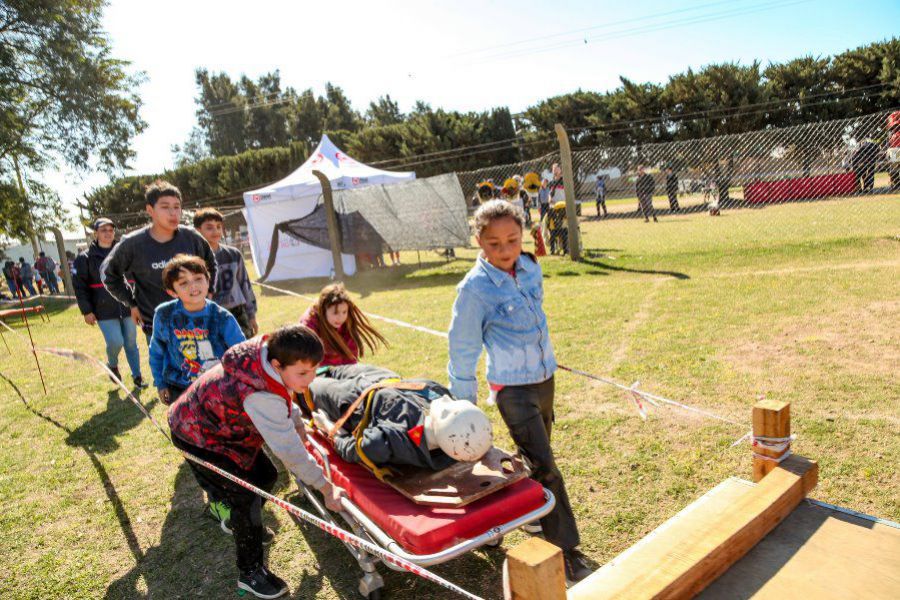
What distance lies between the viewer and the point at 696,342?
6.32m

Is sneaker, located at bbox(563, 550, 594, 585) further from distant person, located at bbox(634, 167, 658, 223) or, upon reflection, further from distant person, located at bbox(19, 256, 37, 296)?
distant person, located at bbox(19, 256, 37, 296)

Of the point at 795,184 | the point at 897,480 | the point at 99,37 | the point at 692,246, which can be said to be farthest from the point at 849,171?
the point at 99,37

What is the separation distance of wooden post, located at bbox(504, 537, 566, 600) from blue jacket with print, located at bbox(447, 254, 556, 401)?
58.1 inches

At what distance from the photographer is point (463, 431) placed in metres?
2.74

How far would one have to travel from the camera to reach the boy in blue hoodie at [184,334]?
3961 mm

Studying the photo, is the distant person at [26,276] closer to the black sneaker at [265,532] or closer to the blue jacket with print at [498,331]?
the black sneaker at [265,532]

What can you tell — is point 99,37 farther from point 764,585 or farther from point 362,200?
point 764,585

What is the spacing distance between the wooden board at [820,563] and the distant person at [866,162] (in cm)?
1263

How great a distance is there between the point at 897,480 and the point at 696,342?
2959mm

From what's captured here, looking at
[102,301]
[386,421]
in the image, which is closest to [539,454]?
[386,421]

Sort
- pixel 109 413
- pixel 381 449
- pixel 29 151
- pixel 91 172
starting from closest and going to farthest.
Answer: pixel 381 449, pixel 109 413, pixel 29 151, pixel 91 172

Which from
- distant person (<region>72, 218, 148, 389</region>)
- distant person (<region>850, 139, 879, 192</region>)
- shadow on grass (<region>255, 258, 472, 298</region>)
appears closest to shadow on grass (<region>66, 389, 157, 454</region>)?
distant person (<region>72, 218, 148, 389</region>)

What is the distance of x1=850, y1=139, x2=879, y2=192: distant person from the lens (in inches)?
485

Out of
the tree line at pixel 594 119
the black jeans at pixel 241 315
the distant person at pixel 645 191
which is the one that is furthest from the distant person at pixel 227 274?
the tree line at pixel 594 119
